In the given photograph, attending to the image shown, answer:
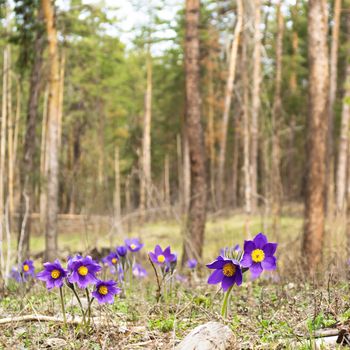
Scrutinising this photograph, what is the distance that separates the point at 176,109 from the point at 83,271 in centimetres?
3263

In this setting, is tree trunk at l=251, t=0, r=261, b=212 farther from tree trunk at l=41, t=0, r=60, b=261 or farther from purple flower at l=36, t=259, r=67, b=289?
purple flower at l=36, t=259, r=67, b=289

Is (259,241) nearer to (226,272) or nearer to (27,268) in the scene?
(226,272)

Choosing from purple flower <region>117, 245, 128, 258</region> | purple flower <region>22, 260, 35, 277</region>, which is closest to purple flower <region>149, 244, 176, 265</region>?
purple flower <region>117, 245, 128, 258</region>

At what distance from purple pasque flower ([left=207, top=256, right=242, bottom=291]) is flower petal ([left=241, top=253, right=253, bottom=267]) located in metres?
0.04

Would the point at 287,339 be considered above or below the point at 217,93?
below

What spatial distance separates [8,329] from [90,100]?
2982cm

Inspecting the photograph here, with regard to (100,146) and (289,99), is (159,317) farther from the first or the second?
(100,146)

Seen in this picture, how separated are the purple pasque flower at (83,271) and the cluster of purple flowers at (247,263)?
659 mm

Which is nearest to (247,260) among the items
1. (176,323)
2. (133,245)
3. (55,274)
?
(176,323)

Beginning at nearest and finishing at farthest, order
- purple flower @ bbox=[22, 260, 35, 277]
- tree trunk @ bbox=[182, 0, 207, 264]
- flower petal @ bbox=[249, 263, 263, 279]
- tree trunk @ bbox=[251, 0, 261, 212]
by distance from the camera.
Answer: flower petal @ bbox=[249, 263, 263, 279]
purple flower @ bbox=[22, 260, 35, 277]
tree trunk @ bbox=[182, 0, 207, 264]
tree trunk @ bbox=[251, 0, 261, 212]

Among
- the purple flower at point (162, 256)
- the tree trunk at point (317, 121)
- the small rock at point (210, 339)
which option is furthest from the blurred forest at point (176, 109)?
the small rock at point (210, 339)

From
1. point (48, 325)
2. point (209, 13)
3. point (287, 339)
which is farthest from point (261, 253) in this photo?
point (209, 13)

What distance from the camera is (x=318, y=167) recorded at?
9.20m

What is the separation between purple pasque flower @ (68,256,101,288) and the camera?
315 centimetres
